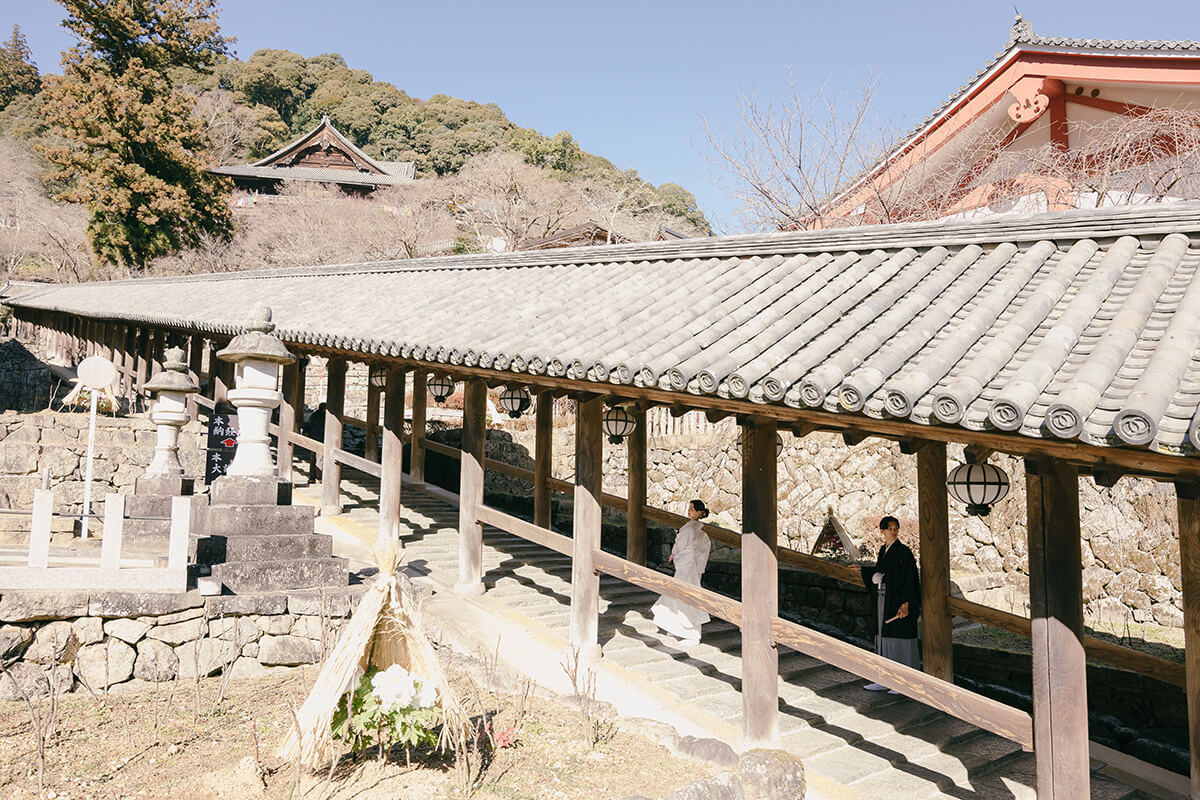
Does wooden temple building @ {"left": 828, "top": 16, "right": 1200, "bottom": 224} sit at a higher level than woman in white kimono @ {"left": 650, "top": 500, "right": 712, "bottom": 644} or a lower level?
higher

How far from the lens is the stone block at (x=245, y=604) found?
712cm

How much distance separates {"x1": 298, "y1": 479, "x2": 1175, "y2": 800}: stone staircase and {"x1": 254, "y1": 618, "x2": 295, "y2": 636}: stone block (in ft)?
9.29

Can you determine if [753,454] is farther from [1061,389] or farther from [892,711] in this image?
[892,711]

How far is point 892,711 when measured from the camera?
23.4ft

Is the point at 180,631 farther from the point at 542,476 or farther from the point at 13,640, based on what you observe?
the point at 542,476

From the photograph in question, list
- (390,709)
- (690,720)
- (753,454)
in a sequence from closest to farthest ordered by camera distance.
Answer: (390,709) → (753,454) → (690,720)

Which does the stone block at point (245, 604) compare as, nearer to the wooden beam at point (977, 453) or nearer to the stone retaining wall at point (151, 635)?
the stone retaining wall at point (151, 635)

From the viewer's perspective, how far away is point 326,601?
24.9ft

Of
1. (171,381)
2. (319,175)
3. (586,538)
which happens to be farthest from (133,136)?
(586,538)

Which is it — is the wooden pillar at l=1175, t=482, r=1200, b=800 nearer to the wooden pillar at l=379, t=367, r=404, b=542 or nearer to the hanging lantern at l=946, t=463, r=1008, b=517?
the hanging lantern at l=946, t=463, r=1008, b=517

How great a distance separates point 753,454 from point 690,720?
257 cm

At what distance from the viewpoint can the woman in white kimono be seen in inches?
338

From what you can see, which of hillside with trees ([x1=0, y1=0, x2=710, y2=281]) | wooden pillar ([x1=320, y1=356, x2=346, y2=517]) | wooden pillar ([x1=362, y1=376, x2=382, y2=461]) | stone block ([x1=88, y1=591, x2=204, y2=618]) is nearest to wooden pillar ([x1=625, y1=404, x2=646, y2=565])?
wooden pillar ([x1=320, y1=356, x2=346, y2=517])

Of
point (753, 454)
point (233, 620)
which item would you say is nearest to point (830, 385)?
point (753, 454)
